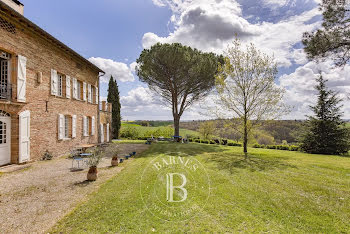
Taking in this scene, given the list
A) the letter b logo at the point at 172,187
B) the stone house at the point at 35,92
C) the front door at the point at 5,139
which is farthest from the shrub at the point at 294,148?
the front door at the point at 5,139

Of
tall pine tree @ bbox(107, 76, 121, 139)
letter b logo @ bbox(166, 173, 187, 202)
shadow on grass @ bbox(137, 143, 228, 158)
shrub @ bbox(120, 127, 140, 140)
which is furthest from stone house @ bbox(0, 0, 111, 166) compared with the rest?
shrub @ bbox(120, 127, 140, 140)

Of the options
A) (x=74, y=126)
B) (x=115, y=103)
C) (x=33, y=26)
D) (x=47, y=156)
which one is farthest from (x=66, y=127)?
(x=115, y=103)

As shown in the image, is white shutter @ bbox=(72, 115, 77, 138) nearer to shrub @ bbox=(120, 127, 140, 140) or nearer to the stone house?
the stone house

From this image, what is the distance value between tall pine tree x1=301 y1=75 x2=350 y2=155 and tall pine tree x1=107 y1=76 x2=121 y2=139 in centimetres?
2087

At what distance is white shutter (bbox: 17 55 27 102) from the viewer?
768 centimetres

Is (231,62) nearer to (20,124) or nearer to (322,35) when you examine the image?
(322,35)

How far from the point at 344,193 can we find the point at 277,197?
198 centimetres

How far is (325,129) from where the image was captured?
1407cm

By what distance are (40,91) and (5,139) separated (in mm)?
2801

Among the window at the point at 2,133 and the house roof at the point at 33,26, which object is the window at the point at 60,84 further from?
the window at the point at 2,133

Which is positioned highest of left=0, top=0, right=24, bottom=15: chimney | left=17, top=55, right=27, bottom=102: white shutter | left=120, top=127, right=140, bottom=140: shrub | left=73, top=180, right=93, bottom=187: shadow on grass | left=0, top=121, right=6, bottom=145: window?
left=0, top=0, right=24, bottom=15: chimney

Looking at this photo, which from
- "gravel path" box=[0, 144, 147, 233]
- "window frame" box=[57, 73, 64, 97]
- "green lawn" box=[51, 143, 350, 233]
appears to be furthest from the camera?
"window frame" box=[57, 73, 64, 97]

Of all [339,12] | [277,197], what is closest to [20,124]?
[277,197]

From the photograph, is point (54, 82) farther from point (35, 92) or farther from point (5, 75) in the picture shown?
point (5, 75)
